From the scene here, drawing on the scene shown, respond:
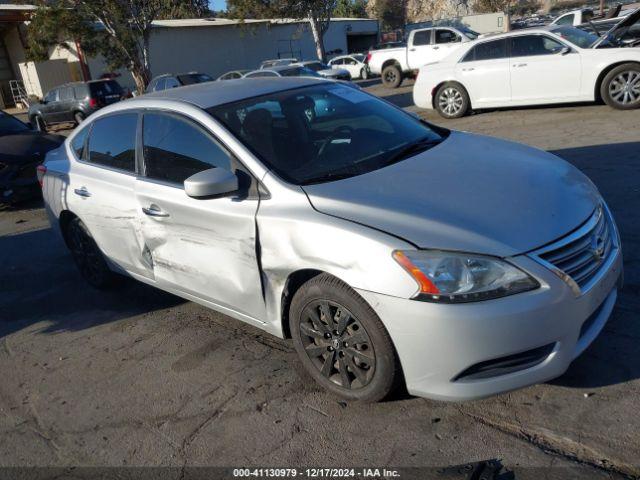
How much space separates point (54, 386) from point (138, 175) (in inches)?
59.4

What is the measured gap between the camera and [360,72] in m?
30.6

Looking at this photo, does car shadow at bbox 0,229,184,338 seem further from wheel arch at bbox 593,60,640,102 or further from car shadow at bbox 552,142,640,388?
wheel arch at bbox 593,60,640,102

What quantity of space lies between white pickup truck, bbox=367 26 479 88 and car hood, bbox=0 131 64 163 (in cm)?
1409

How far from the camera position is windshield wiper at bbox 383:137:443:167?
11.9 ft

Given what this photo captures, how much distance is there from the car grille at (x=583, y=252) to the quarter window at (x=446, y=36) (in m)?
18.5

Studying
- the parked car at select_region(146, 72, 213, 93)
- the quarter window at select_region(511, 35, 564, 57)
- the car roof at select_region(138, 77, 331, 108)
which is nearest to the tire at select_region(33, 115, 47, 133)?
the parked car at select_region(146, 72, 213, 93)

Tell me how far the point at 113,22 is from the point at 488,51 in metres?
19.4

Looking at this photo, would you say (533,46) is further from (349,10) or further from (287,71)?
(349,10)

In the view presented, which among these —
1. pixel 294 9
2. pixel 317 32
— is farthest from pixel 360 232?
pixel 317 32

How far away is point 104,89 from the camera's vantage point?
2094cm

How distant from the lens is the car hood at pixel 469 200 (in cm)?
273

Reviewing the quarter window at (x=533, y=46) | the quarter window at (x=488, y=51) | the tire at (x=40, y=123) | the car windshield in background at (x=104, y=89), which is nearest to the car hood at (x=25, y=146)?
the quarter window at (x=488, y=51)

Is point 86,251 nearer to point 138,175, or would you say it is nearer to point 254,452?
point 138,175

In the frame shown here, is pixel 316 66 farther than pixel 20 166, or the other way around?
pixel 316 66
